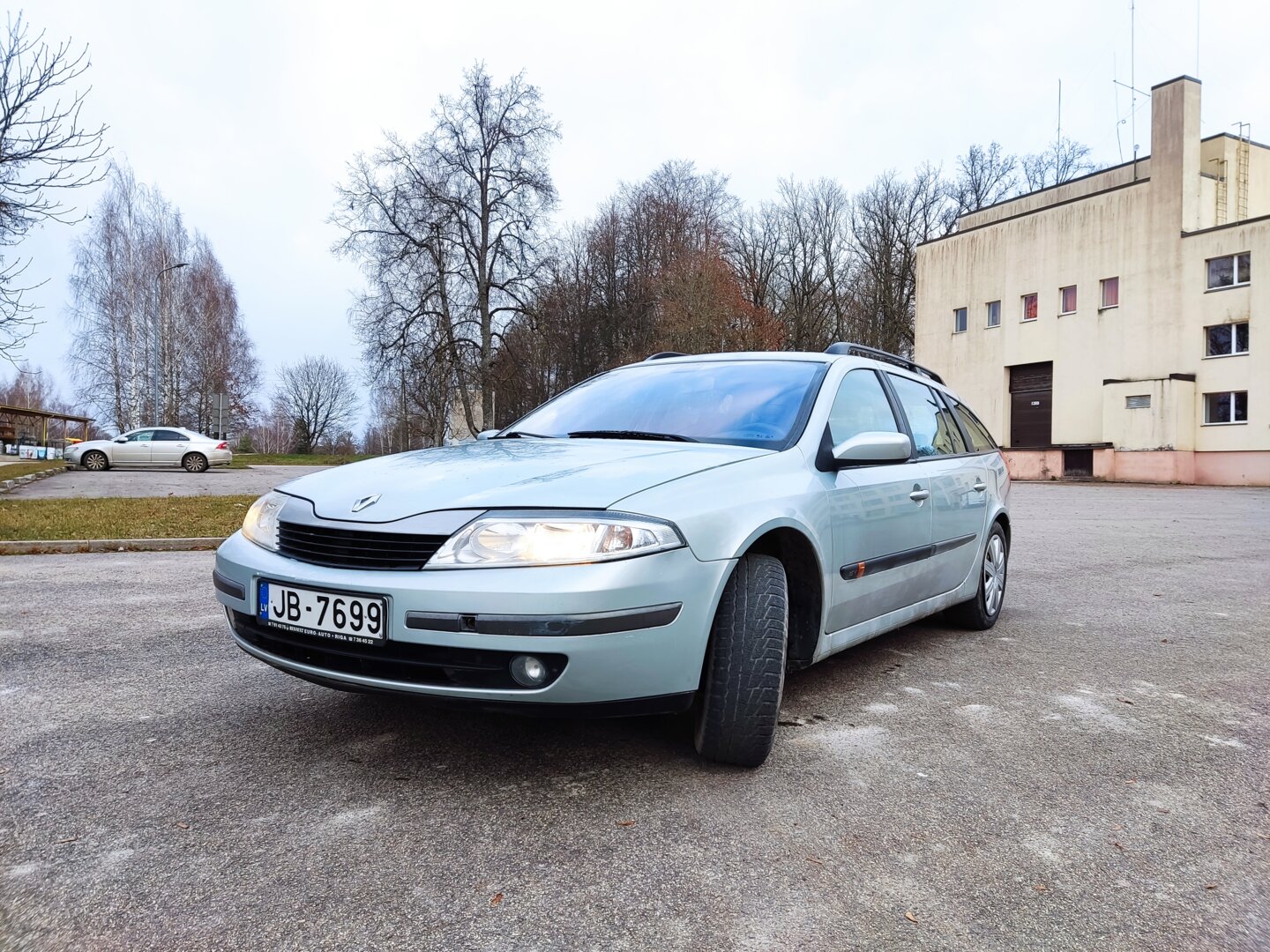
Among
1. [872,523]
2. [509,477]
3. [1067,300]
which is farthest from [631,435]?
[1067,300]

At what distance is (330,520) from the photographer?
2717 mm

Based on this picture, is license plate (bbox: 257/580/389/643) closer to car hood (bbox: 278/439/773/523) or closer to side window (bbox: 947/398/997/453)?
car hood (bbox: 278/439/773/523)

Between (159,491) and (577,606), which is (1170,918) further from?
(159,491)

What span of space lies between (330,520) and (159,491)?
15808 millimetres

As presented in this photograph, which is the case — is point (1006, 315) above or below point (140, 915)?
above

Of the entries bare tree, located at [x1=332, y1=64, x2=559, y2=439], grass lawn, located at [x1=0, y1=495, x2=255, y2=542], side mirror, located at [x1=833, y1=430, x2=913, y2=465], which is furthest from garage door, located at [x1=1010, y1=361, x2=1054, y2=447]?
side mirror, located at [x1=833, y1=430, x2=913, y2=465]

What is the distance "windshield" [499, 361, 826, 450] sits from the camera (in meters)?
3.52

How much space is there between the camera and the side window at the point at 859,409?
3.71 metres

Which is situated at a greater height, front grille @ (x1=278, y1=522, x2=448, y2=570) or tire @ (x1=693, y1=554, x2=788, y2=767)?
front grille @ (x1=278, y1=522, x2=448, y2=570)

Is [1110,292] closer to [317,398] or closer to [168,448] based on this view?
[168,448]

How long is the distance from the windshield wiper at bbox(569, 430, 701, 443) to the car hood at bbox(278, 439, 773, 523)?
12 cm

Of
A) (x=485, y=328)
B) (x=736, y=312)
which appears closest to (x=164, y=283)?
(x=485, y=328)

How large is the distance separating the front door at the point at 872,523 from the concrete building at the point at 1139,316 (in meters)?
28.8

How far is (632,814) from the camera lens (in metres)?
2.47
